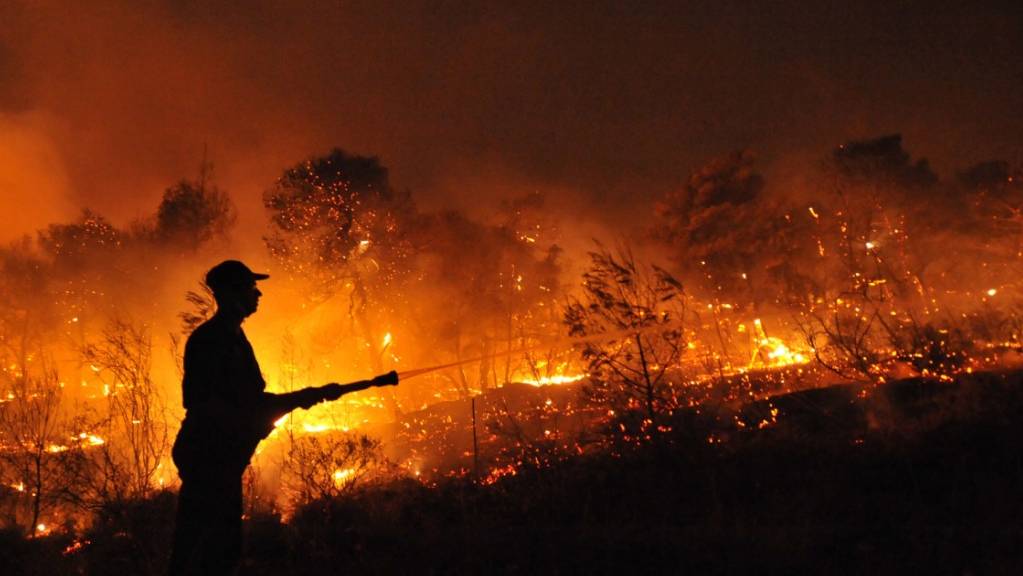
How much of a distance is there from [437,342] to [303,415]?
668 cm

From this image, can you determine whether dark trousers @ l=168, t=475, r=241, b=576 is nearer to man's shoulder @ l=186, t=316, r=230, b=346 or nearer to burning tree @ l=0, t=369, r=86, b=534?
man's shoulder @ l=186, t=316, r=230, b=346

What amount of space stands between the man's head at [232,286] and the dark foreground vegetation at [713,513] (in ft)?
8.92

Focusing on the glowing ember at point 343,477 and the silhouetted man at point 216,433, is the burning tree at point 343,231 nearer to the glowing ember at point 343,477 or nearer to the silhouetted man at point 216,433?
the glowing ember at point 343,477

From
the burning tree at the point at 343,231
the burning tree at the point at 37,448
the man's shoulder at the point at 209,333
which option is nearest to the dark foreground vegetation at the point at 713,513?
the burning tree at the point at 37,448

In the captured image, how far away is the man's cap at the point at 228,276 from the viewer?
3448 millimetres

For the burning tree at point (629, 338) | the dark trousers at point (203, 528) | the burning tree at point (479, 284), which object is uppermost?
the burning tree at point (479, 284)

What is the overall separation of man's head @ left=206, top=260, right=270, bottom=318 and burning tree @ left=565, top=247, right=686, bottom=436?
4765 millimetres

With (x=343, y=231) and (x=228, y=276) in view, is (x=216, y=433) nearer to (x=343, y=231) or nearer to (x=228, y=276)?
(x=228, y=276)

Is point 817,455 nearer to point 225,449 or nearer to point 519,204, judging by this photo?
point 225,449

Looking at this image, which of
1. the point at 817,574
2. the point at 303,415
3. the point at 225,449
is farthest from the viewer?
the point at 303,415

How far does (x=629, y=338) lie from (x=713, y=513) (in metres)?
2.78

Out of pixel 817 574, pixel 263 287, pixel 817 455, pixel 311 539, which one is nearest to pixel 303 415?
pixel 263 287

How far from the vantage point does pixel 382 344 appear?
25.1m

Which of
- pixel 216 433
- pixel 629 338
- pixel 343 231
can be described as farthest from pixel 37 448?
pixel 343 231
